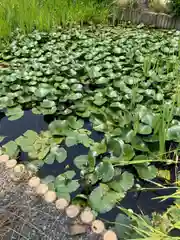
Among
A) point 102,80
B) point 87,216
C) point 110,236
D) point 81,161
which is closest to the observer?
point 110,236

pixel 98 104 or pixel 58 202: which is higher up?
pixel 98 104

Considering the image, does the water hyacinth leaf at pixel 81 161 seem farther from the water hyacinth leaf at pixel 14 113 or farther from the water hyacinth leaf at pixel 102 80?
the water hyacinth leaf at pixel 102 80

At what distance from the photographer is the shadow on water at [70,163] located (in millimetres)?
1521

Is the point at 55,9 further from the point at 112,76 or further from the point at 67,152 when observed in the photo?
the point at 67,152

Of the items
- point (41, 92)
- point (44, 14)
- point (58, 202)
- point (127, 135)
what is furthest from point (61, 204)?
point (44, 14)

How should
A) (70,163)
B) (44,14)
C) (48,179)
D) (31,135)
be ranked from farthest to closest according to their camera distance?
(44,14)
(31,135)
(70,163)
(48,179)

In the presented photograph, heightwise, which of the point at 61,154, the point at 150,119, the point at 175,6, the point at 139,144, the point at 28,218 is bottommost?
the point at 28,218

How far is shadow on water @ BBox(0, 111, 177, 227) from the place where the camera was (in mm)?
1521

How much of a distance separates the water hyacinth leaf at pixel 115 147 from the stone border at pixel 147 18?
10.3ft

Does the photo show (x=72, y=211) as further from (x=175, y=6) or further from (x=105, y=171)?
(x=175, y=6)

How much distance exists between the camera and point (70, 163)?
5.93 feet

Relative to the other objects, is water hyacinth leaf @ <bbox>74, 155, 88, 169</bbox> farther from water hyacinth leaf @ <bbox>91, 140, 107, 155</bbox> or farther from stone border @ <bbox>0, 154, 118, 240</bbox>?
stone border @ <bbox>0, 154, 118, 240</bbox>

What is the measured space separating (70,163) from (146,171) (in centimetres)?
51

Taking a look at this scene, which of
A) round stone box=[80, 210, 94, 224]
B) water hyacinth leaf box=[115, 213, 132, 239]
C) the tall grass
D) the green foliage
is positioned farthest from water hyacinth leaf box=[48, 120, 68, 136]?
the green foliage
